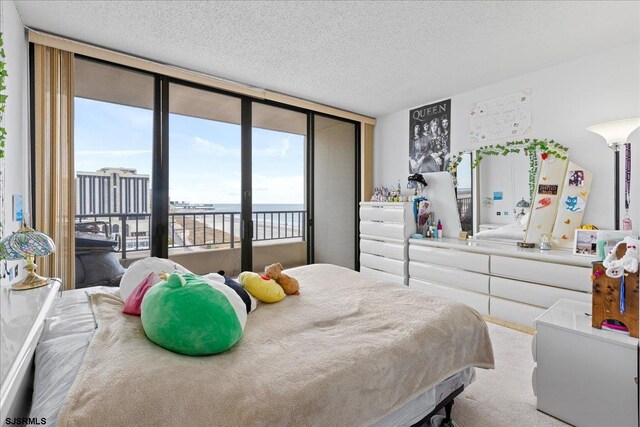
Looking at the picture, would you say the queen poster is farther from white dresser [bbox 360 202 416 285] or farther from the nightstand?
the nightstand

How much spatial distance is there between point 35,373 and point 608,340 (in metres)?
2.44

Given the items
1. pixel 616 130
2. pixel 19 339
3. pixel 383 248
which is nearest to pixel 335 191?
pixel 383 248

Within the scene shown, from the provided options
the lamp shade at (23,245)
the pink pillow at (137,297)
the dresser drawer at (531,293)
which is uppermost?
the lamp shade at (23,245)

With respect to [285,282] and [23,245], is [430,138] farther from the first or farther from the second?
[23,245]

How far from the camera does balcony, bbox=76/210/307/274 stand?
305 cm

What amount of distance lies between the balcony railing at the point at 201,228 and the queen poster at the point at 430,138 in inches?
69.3

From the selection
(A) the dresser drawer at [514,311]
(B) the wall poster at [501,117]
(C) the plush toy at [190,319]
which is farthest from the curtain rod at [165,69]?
(A) the dresser drawer at [514,311]

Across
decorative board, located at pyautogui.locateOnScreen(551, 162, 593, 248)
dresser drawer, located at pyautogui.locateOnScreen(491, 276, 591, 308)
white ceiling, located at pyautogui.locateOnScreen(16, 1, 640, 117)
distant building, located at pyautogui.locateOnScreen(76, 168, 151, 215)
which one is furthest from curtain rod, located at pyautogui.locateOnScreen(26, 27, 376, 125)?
dresser drawer, located at pyautogui.locateOnScreen(491, 276, 591, 308)

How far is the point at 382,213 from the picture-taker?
4.11m

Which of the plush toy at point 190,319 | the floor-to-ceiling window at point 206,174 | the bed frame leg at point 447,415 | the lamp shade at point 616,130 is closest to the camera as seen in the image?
the plush toy at point 190,319

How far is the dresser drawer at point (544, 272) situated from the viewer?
2479 millimetres

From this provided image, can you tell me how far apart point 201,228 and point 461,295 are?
2.95m

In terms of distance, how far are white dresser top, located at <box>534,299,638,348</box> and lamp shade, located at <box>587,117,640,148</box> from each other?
1.52 m

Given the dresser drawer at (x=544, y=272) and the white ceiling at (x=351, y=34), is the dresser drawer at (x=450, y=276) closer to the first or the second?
the dresser drawer at (x=544, y=272)
